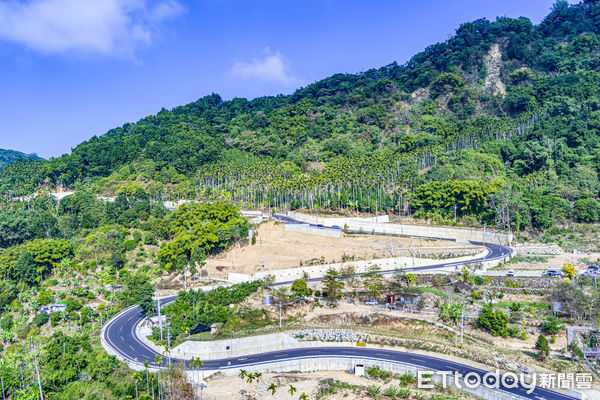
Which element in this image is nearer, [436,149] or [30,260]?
[30,260]

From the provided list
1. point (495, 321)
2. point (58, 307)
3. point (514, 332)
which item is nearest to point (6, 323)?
point (58, 307)

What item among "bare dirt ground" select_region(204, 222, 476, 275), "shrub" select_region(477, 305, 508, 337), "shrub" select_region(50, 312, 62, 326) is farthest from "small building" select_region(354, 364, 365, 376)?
"shrub" select_region(50, 312, 62, 326)

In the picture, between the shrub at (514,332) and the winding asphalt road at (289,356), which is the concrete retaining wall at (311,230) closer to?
the winding asphalt road at (289,356)

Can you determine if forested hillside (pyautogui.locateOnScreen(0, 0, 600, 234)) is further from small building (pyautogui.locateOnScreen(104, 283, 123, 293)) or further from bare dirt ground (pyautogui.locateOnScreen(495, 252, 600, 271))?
small building (pyautogui.locateOnScreen(104, 283, 123, 293))

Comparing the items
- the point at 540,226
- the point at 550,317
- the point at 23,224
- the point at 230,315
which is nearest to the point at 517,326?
the point at 550,317

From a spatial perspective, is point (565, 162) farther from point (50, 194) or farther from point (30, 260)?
point (50, 194)

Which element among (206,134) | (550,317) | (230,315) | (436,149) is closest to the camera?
(550,317)

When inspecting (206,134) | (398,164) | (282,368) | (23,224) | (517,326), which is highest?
(206,134)
